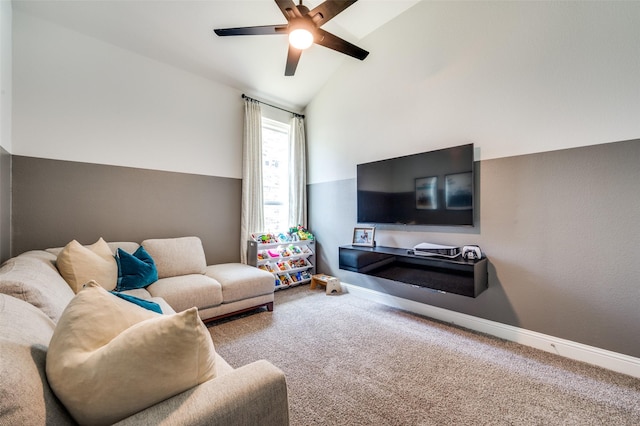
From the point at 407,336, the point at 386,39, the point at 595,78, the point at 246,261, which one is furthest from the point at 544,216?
the point at 246,261

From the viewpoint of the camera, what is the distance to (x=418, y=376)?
1.81m

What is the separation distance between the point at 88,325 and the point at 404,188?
2809 mm

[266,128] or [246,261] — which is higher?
[266,128]

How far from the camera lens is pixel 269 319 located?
2764 mm

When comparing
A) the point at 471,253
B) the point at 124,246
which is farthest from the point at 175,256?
the point at 471,253

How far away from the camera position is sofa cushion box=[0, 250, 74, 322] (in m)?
1.07

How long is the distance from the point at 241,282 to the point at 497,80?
3256 mm

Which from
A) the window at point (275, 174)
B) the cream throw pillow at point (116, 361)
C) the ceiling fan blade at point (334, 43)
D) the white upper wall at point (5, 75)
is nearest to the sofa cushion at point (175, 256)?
the window at point (275, 174)

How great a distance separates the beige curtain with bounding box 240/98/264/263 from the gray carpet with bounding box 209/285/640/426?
145 centimetres

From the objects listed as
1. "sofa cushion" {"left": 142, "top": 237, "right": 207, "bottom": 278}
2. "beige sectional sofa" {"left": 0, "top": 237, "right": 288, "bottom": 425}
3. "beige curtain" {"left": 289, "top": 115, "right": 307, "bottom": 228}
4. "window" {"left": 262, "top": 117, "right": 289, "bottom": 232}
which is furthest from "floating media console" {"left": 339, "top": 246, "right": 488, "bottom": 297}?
"beige sectional sofa" {"left": 0, "top": 237, "right": 288, "bottom": 425}

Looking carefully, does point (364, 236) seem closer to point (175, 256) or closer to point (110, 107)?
point (175, 256)

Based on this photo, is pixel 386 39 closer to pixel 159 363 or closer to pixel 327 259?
pixel 327 259

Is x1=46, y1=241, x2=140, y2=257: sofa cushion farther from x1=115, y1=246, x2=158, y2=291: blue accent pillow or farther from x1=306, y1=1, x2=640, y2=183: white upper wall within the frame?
x1=306, y1=1, x2=640, y2=183: white upper wall

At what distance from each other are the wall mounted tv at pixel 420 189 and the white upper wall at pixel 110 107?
2.12 meters
